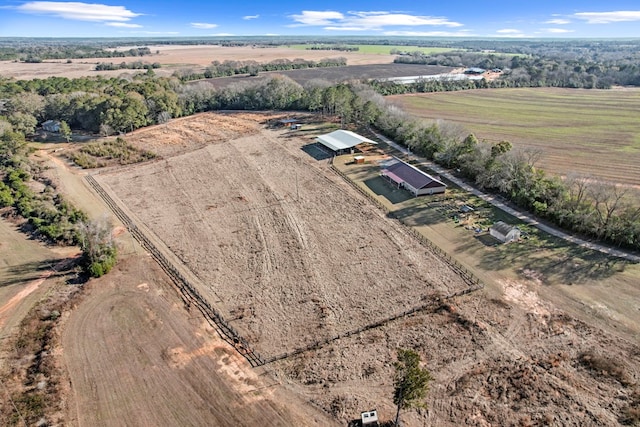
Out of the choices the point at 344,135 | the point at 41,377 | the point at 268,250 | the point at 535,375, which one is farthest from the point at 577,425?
the point at 344,135

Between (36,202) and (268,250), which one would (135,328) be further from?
(36,202)

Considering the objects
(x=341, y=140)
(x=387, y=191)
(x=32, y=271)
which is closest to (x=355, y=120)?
(x=341, y=140)

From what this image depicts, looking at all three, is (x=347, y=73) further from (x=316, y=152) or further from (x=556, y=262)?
(x=556, y=262)

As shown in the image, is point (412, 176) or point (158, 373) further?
point (412, 176)

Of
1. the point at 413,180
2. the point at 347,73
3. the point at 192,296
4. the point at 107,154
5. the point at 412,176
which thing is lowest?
the point at 192,296

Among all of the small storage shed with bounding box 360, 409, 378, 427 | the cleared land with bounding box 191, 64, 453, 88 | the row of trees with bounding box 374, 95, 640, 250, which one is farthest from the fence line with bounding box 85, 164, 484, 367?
the cleared land with bounding box 191, 64, 453, 88

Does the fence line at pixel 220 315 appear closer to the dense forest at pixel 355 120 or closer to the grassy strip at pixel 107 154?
the dense forest at pixel 355 120

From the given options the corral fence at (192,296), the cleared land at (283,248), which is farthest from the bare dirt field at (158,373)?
the cleared land at (283,248)
